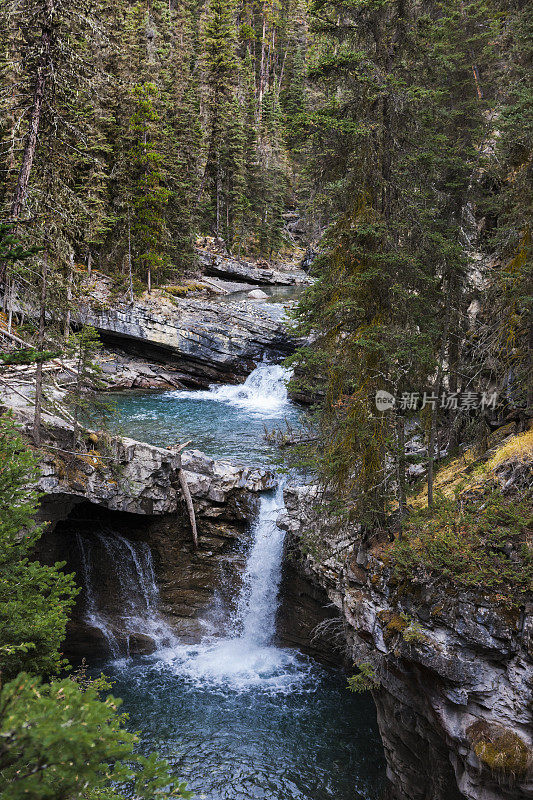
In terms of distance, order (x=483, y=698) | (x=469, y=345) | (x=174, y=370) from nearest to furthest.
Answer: (x=483, y=698), (x=469, y=345), (x=174, y=370)

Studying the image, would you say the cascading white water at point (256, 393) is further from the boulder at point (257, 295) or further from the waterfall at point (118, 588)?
the waterfall at point (118, 588)

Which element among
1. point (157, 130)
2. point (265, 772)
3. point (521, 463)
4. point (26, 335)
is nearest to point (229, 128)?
point (157, 130)

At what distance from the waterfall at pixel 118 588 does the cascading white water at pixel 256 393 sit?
1086 centimetres

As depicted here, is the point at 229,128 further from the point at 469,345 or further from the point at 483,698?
the point at 483,698

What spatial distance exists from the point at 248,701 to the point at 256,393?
16336 millimetres

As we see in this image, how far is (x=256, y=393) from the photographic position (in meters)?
26.5

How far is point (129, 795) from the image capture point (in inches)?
376

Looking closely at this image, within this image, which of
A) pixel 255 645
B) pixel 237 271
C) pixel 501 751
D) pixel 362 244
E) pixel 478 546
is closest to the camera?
pixel 501 751

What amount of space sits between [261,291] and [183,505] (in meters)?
25.1

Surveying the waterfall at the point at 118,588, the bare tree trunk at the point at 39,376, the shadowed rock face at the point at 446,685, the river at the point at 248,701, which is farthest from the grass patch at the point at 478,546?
the bare tree trunk at the point at 39,376

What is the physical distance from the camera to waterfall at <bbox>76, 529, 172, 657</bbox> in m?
14.2

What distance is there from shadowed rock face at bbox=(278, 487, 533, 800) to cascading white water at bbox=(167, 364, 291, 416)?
52.0 ft

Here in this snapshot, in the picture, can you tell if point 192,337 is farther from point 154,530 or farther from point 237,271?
point 237,271

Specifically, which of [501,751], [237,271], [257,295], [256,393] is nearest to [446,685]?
[501,751]
